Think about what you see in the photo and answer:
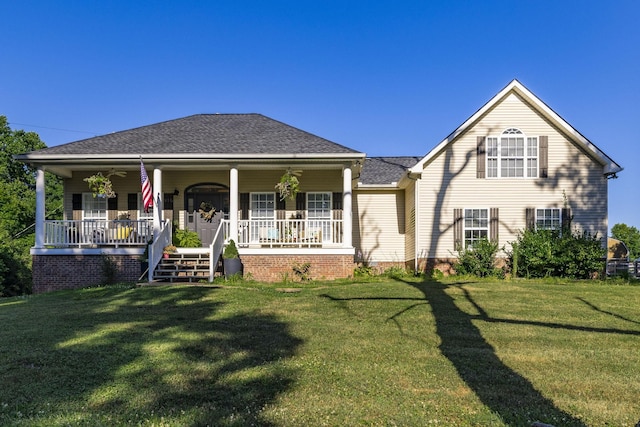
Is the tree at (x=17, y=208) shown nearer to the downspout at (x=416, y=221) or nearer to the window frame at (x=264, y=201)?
the window frame at (x=264, y=201)

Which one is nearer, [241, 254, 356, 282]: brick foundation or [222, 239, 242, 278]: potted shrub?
[222, 239, 242, 278]: potted shrub

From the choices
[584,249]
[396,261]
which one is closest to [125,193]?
[396,261]

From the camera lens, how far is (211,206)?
17.2 meters

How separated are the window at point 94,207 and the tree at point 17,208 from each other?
669cm

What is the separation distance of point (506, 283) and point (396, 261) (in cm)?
588

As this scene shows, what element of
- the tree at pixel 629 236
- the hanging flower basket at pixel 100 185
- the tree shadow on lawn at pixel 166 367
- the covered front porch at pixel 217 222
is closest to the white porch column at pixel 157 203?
the covered front porch at pixel 217 222

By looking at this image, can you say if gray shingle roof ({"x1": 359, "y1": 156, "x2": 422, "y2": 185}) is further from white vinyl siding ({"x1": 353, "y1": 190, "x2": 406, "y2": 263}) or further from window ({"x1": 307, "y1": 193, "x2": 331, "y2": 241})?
window ({"x1": 307, "y1": 193, "x2": 331, "y2": 241})

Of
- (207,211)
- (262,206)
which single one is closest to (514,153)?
(262,206)

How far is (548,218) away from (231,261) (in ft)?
33.5

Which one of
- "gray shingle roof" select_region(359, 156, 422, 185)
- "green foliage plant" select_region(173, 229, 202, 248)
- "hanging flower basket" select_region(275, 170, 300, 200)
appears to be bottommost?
"green foliage plant" select_region(173, 229, 202, 248)

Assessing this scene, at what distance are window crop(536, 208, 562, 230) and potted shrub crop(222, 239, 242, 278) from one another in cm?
961

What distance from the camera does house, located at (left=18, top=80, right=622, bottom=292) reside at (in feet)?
48.1

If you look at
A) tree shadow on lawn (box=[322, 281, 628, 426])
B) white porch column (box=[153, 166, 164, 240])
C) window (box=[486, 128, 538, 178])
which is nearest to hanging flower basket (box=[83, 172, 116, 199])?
white porch column (box=[153, 166, 164, 240])

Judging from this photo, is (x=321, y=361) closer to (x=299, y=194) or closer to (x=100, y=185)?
(x=299, y=194)
